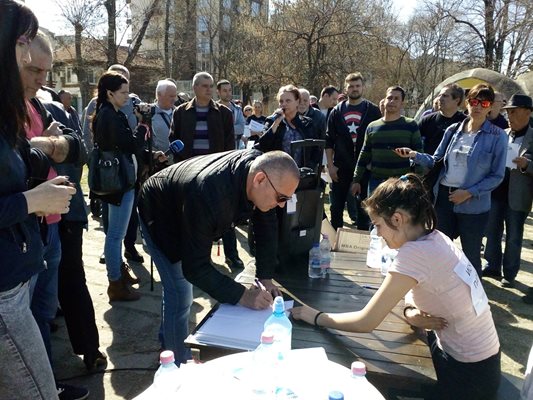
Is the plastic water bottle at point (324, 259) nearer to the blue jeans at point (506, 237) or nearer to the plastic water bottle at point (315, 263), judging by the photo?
the plastic water bottle at point (315, 263)

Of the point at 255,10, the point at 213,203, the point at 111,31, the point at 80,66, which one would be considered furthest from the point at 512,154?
the point at 255,10

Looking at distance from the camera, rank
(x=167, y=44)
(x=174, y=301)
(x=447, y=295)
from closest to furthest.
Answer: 1. (x=447, y=295)
2. (x=174, y=301)
3. (x=167, y=44)

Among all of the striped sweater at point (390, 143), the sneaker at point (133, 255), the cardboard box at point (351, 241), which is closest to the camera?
the cardboard box at point (351, 241)

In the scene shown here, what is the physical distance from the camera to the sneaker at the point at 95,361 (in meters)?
2.80

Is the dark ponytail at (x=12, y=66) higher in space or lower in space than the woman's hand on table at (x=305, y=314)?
higher

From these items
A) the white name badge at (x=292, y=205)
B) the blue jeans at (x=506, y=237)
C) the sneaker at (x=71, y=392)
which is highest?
the white name badge at (x=292, y=205)

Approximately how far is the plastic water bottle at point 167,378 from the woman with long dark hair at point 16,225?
19.8 inches

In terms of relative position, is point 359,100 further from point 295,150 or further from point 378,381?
point 378,381

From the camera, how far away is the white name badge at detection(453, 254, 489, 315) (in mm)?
1796

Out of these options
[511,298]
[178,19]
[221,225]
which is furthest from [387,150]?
[178,19]

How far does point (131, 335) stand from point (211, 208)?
1.85 meters

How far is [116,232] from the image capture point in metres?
3.64

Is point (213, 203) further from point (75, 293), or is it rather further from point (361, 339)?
point (75, 293)

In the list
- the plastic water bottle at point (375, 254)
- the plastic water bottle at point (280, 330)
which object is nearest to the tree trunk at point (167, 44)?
the plastic water bottle at point (375, 254)
